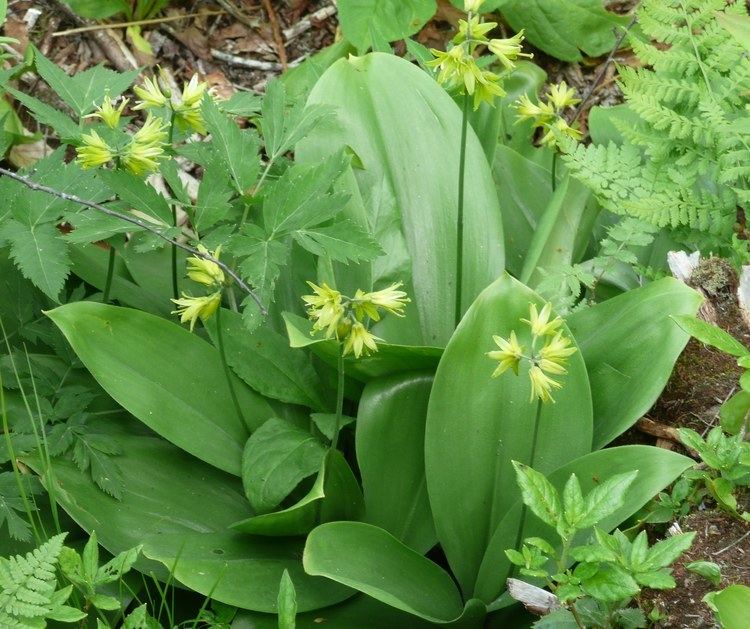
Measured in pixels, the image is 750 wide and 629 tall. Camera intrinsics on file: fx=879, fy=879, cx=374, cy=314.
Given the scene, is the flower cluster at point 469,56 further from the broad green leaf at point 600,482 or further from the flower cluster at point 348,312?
the broad green leaf at point 600,482

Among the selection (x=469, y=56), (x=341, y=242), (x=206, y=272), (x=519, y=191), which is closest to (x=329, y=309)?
(x=341, y=242)

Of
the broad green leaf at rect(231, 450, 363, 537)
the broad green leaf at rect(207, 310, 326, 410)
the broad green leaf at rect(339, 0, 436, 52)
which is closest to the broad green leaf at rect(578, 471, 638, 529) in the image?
the broad green leaf at rect(231, 450, 363, 537)

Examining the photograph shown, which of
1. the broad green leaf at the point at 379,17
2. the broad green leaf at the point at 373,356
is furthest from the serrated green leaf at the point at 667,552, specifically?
the broad green leaf at the point at 379,17

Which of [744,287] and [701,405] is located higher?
[744,287]

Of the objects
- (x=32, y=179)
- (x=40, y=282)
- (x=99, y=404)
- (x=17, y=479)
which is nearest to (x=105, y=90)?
(x=32, y=179)

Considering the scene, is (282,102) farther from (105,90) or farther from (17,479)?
(17,479)
